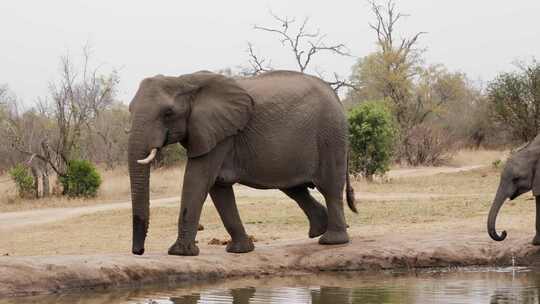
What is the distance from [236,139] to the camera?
34.9 ft

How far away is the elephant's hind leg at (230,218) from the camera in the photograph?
35.6 ft

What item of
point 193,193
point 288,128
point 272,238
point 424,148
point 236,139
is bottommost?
point 272,238

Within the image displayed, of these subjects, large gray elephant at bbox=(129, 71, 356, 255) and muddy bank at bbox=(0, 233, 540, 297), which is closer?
muddy bank at bbox=(0, 233, 540, 297)

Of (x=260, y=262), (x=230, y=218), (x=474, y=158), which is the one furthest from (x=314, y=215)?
(x=474, y=158)

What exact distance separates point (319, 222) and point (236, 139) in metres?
1.81

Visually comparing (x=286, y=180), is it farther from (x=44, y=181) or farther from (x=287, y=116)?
(x=44, y=181)

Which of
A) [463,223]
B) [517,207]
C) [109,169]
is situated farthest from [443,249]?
[109,169]

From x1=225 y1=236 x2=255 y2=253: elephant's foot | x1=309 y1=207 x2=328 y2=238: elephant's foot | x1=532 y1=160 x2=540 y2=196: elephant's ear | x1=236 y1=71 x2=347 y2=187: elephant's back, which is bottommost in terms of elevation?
x1=225 y1=236 x2=255 y2=253: elephant's foot

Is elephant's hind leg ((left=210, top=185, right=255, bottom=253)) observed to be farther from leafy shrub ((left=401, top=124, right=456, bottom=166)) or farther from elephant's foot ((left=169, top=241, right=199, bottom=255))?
leafy shrub ((left=401, top=124, right=456, bottom=166))

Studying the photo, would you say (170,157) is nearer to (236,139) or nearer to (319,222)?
(319,222)

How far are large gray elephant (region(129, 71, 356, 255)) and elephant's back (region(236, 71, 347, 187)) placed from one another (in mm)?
12

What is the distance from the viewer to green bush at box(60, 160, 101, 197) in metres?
25.4

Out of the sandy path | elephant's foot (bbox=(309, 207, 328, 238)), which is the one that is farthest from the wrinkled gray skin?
the sandy path

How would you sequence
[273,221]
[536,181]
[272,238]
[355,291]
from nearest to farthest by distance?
[355,291]
[536,181]
[272,238]
[273,221]
